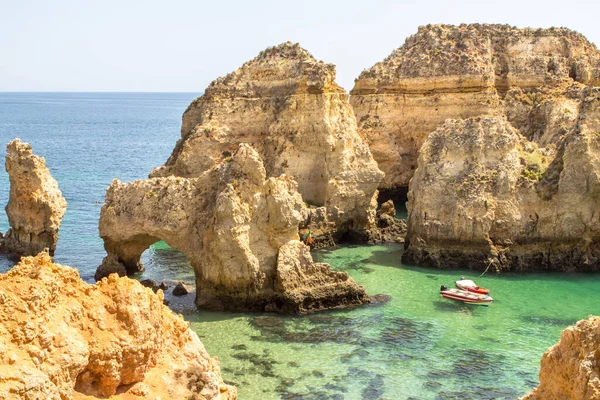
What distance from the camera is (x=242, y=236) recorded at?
2953 centimetres

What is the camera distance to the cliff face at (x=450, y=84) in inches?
2169

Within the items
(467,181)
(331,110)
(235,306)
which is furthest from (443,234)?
(235,306)

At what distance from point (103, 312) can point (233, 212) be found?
16.7 metres

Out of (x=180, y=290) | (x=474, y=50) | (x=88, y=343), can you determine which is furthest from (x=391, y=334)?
(x=474, y=50)

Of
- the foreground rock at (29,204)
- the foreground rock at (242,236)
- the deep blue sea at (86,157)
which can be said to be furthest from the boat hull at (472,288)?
the foreground rock at (29,204)

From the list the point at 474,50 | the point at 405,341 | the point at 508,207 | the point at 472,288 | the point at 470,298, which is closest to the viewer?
the point at 405,341

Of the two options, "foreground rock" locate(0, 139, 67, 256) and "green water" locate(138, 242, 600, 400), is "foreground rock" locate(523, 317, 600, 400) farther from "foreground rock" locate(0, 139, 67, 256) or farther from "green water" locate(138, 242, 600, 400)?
"foreground rock" locate(0, 139, 67, 256)

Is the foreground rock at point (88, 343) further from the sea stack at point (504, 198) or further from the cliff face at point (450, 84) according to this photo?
the cliff face at point (450, 84)

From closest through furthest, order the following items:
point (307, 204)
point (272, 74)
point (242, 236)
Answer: point (242, 236), point (307, 204), point (272, 74)

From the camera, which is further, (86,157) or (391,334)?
(86,157)

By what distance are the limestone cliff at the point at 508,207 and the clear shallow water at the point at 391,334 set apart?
4.03ft

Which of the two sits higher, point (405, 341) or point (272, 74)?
point (272, 74)

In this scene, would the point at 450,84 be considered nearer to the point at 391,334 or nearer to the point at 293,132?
the point at 293,132

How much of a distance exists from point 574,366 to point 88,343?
8.49 m
